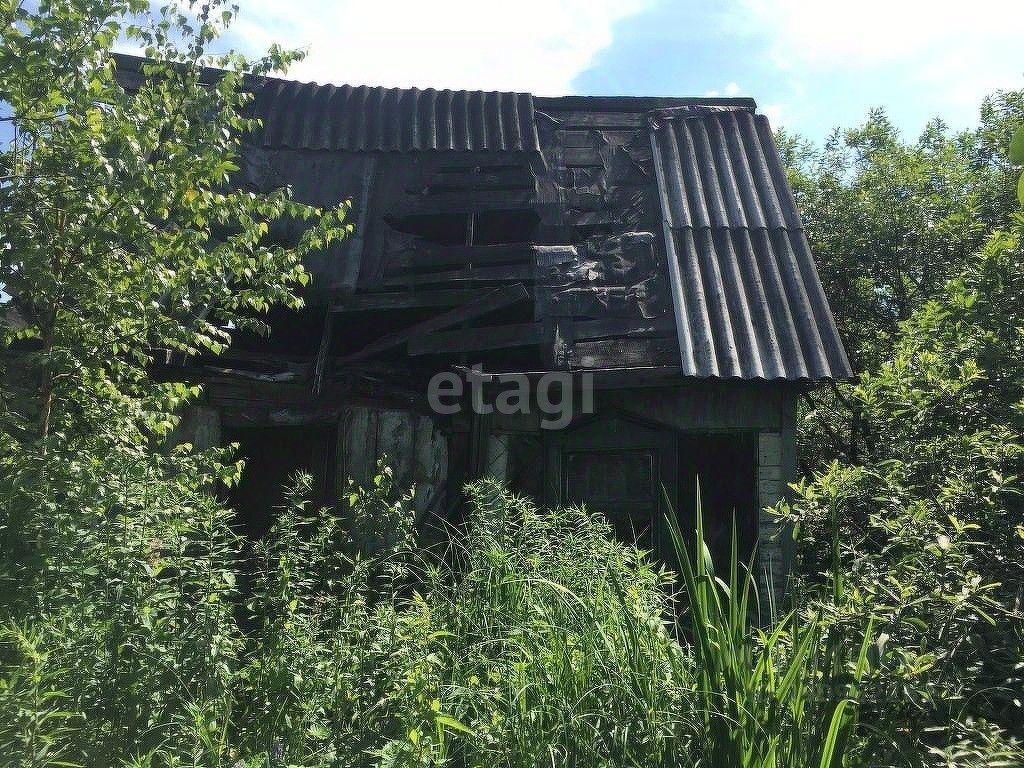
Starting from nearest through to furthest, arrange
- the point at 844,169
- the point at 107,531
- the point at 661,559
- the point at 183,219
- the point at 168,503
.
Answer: the point at 107,531 < the point at 168,503 < the point at 183,219 < the point at 661,559 < the point at 844,169

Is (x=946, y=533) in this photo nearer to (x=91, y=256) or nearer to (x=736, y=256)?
(x=91, y=256)

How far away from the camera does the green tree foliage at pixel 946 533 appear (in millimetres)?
2750

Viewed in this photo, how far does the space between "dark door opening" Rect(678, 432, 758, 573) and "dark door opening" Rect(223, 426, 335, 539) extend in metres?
3.37

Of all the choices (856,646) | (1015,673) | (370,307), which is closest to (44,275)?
(370,307)

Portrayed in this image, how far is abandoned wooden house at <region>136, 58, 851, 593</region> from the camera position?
6820mm

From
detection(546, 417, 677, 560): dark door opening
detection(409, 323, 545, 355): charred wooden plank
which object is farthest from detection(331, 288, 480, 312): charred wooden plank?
detection(546, 417, 677, 560): dark door opening

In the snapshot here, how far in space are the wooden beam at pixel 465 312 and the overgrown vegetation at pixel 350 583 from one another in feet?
6.52

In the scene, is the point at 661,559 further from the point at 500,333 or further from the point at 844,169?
the point at 844,169

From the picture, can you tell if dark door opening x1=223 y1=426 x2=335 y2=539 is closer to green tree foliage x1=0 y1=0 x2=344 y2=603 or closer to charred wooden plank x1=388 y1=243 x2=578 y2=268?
charred wooden plank x1=388 y1=243 x2=578 y2=268

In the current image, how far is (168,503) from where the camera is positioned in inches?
154

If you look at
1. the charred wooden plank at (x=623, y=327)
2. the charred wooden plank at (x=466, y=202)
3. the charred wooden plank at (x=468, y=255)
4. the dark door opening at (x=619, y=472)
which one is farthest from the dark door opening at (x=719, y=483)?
the charred wooden plank at (x=466, y=202)

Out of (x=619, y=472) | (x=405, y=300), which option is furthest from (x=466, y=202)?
(x=619, y=472)

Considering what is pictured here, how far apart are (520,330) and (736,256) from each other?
2.42 m

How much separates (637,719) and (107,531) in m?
2.36
